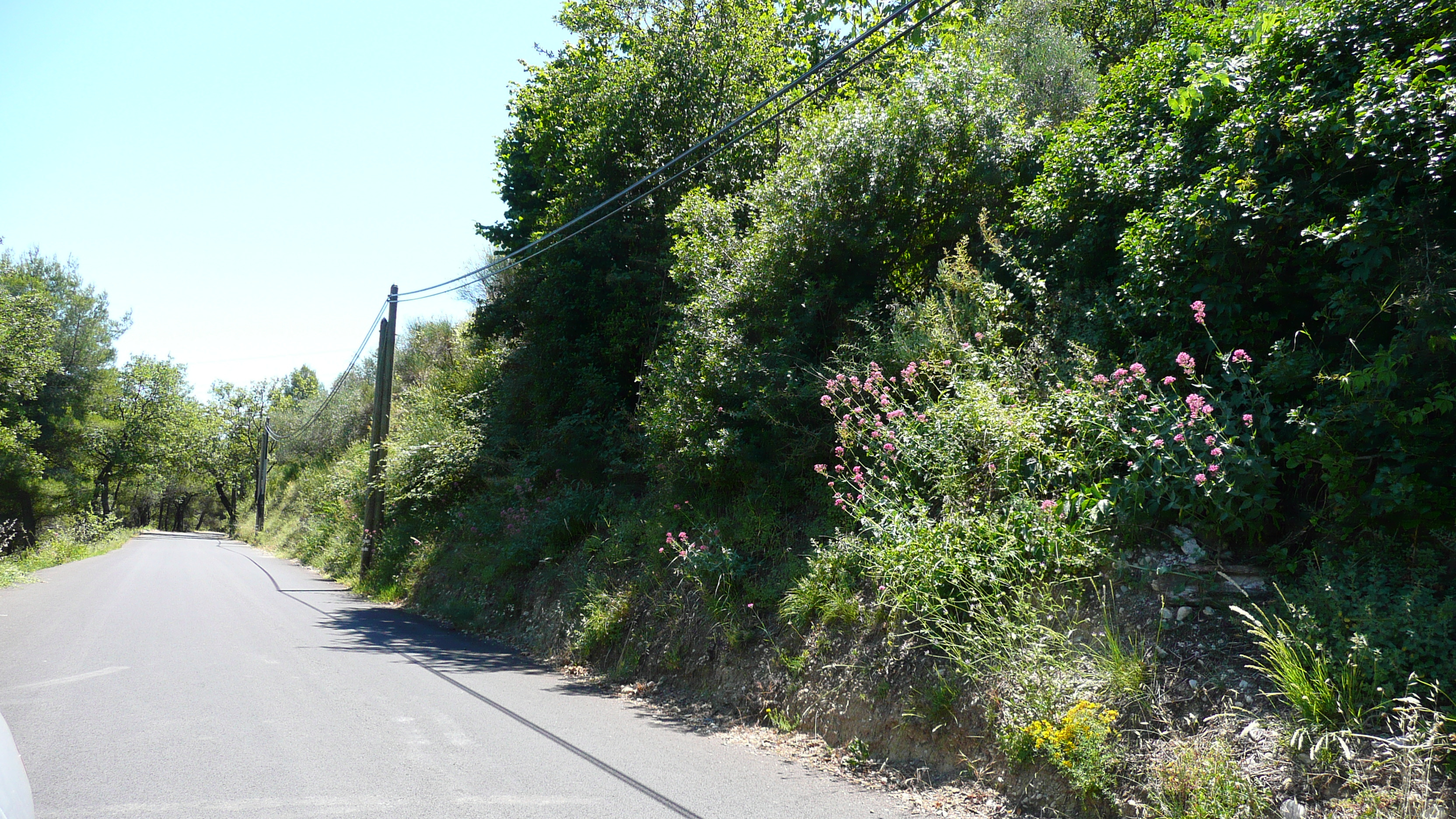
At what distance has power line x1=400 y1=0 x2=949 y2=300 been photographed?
7.48 meters

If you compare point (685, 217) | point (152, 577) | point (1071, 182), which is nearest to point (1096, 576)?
point (1071, 182)

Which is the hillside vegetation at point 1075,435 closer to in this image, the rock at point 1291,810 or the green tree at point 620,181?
the rock at point 1291,810

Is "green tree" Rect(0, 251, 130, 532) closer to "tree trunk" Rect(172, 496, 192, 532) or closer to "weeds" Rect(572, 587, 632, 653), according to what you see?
"weeds" Rect(572, 587, 632, 653)

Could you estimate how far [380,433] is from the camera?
19.2m

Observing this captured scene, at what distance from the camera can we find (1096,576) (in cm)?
548

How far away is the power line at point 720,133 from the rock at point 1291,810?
6.12 meters

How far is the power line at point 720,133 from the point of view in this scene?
7477 mm

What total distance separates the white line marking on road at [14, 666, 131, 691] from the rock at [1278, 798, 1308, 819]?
9308 mm

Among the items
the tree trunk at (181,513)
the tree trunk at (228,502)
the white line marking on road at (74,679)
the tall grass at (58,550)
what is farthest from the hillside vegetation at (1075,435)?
the tree trunk at (181,513)

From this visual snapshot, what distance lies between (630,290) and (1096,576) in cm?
1090

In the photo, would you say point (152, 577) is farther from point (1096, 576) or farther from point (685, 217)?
point (1096, 576)

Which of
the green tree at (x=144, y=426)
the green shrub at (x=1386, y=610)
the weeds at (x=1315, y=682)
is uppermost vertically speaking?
the green tree at (x=144, y=426)

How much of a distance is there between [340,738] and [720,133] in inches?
275

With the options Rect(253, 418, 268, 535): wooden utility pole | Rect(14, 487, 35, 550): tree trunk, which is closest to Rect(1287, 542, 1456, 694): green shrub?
Rect(14, 487, 35, 550): tree trunk
